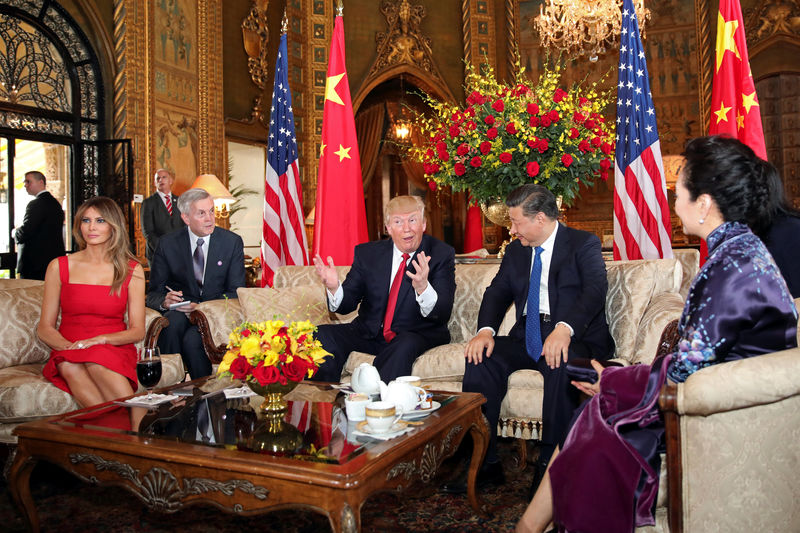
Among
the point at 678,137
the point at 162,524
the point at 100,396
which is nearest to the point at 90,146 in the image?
the point at 100,396

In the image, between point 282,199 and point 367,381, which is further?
point 282,199

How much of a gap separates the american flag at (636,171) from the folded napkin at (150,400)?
3417mm

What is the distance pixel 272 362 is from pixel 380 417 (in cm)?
45

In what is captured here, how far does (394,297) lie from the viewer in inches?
150

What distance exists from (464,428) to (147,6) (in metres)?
7.22

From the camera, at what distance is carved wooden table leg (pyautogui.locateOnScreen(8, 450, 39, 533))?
2436 millimetres

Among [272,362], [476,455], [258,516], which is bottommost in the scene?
[258,516]

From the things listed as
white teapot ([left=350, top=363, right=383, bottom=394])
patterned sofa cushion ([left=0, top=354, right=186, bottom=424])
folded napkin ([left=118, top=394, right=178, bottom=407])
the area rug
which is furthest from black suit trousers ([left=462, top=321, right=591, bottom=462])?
patterned sofa cushion ([left=0, top=354, right=186, bottom=424])

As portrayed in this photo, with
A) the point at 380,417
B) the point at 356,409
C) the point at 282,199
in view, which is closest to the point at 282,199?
the point at 282,199

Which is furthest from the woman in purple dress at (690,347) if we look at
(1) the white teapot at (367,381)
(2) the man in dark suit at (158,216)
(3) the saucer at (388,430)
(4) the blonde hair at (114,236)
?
(2) the man in dark suit at (158,216)

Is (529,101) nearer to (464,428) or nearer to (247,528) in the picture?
(464,428)

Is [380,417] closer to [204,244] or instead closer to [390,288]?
[390,288]

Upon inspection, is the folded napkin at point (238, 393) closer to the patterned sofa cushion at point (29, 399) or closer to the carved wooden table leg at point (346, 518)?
the patterned sofa cushion at point (29, 399)

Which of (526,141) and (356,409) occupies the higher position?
(526,141)
